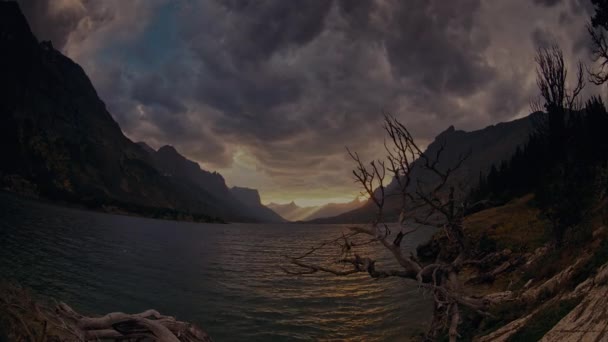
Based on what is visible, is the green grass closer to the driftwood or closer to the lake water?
the driftwood

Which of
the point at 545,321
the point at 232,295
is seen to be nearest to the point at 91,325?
the point at 545,321

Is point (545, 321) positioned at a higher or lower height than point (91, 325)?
lower

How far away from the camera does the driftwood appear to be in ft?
22.8

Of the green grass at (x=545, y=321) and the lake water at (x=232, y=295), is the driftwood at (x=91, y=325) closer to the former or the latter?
the green grass at (x=545, y=321)

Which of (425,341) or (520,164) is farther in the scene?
(520,164)

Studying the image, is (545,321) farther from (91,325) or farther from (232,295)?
(232,295)

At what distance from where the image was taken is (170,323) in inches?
312

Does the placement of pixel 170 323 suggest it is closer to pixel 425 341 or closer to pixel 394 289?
pixel 425 341

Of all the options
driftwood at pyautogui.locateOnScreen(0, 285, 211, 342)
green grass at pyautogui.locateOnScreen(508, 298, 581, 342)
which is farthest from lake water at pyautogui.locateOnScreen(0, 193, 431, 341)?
driftwood at pyautogui.locateOnScreen(0, 285, 211, 342)

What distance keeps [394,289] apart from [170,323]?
24.7 metres

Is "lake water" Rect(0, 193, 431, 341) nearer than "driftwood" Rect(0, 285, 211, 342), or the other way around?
"driftwood" Rect(0, 285, 211, 342)

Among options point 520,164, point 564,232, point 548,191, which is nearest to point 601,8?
point 548,191

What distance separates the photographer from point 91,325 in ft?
24.9

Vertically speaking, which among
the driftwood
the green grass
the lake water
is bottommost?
the lake water
